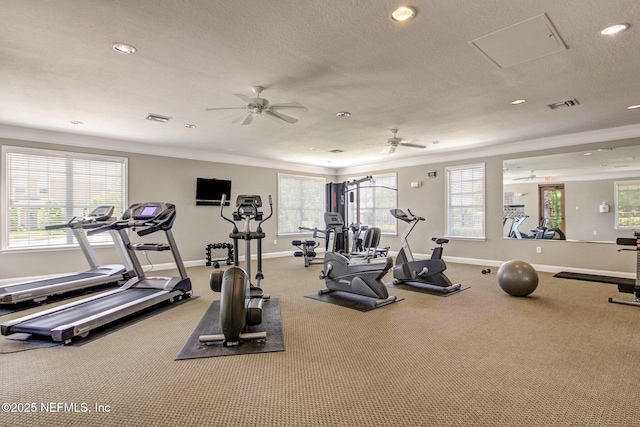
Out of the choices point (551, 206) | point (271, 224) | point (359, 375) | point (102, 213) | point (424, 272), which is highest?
point (551, 206)

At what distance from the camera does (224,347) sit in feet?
9.11

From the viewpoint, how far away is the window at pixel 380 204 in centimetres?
877

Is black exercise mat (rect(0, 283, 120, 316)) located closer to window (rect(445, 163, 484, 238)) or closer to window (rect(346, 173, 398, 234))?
window (rect(346, 173, 398, 234))

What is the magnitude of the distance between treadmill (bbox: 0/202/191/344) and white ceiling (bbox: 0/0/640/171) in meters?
1.48

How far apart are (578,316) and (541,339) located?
1.07m

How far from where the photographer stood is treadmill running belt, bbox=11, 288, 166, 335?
116 inches

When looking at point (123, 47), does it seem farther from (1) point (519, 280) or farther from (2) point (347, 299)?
(1) point (519, 280)

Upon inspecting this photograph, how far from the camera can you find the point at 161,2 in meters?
2.19

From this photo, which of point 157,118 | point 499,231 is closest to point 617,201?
point 499,231

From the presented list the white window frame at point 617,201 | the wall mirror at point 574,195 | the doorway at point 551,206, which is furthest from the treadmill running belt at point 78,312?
the white window frame at point 617,201

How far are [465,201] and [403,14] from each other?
5819 millimetres

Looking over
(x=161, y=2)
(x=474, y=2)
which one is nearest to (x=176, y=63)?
(x=161, y=2)

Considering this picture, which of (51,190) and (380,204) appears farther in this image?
(380,204)

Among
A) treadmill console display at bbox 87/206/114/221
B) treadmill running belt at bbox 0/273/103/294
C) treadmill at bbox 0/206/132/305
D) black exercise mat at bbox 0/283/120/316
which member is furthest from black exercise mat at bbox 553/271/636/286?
treadmill running belt at bbox 0/273/103/294
